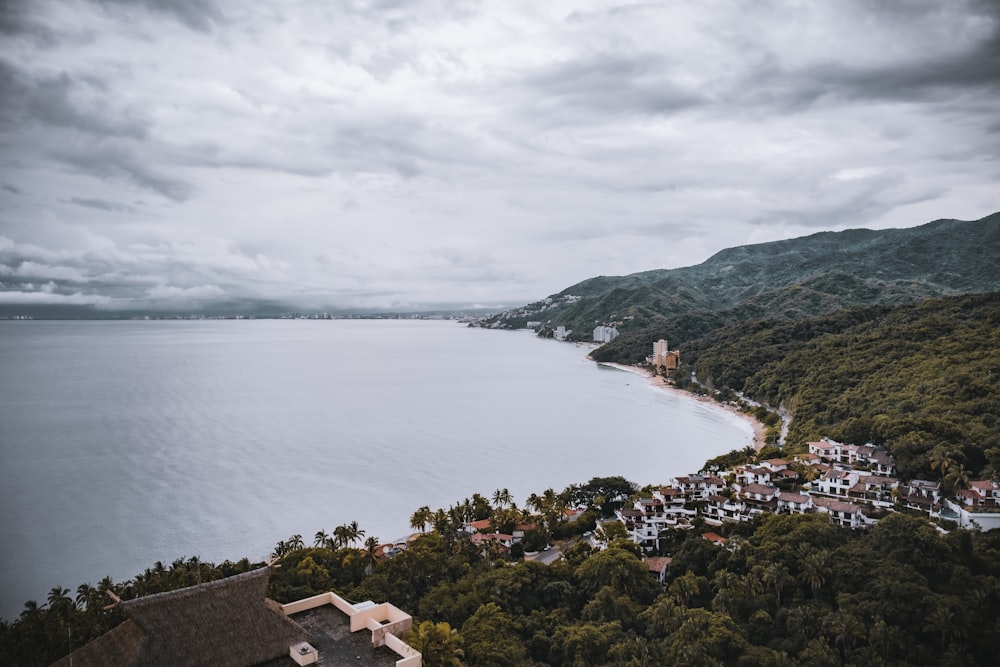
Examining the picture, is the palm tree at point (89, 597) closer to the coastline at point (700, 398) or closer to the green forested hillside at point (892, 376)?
the green forested hillside at point (892, 376)

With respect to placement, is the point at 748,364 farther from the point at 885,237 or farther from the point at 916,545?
the point at 885,237

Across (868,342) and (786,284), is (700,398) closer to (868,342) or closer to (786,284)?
(868,342)

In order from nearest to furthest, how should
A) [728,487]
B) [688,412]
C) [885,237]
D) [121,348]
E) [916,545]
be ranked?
[916,545]
[728,487]
[688,412]
[121,348]
[885,237]

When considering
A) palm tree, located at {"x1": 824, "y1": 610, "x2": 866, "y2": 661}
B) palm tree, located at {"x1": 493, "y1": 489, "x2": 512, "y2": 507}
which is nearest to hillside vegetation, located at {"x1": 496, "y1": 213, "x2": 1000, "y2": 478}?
palm tree, located at {"x1": 824, "y1": 610, "x2": 866, "y2": 661}


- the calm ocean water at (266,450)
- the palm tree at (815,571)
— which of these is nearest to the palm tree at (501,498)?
the calm ocean water at (266,450)

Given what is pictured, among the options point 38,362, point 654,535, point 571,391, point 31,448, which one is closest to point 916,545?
point 654,535

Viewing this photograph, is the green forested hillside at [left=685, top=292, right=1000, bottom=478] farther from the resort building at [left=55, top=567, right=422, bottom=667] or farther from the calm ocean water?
the resort building at [left=55, top=567, right=422, bottom=667]
